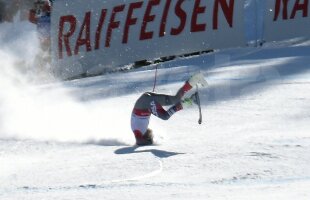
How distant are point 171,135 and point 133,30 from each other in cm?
715

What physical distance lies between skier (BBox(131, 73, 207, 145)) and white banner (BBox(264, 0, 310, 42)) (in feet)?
24.6

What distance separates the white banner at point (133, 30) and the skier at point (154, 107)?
730 cm

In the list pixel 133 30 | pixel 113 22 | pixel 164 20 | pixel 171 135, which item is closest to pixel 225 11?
pixel 164 20

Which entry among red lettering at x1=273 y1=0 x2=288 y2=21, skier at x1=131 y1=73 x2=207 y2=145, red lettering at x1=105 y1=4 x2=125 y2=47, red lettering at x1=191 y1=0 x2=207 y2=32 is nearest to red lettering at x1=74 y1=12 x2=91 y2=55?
red lettering at x1=105 y1=4 x2=125 y2=47

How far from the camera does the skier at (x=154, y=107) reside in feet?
30.6

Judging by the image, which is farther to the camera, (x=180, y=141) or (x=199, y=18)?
(x=199, y=18)

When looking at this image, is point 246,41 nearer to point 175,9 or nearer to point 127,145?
point 175,9

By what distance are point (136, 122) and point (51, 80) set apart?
7941mm

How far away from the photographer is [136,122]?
9469mm

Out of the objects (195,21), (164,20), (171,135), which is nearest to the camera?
(171,135)

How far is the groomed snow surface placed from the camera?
6934 millimetres

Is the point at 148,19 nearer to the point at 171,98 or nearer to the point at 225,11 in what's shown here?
the point at 225,11

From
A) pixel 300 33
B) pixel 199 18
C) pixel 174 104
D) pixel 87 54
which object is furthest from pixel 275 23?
pixel 174 104

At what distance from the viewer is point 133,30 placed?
16.9 meters
